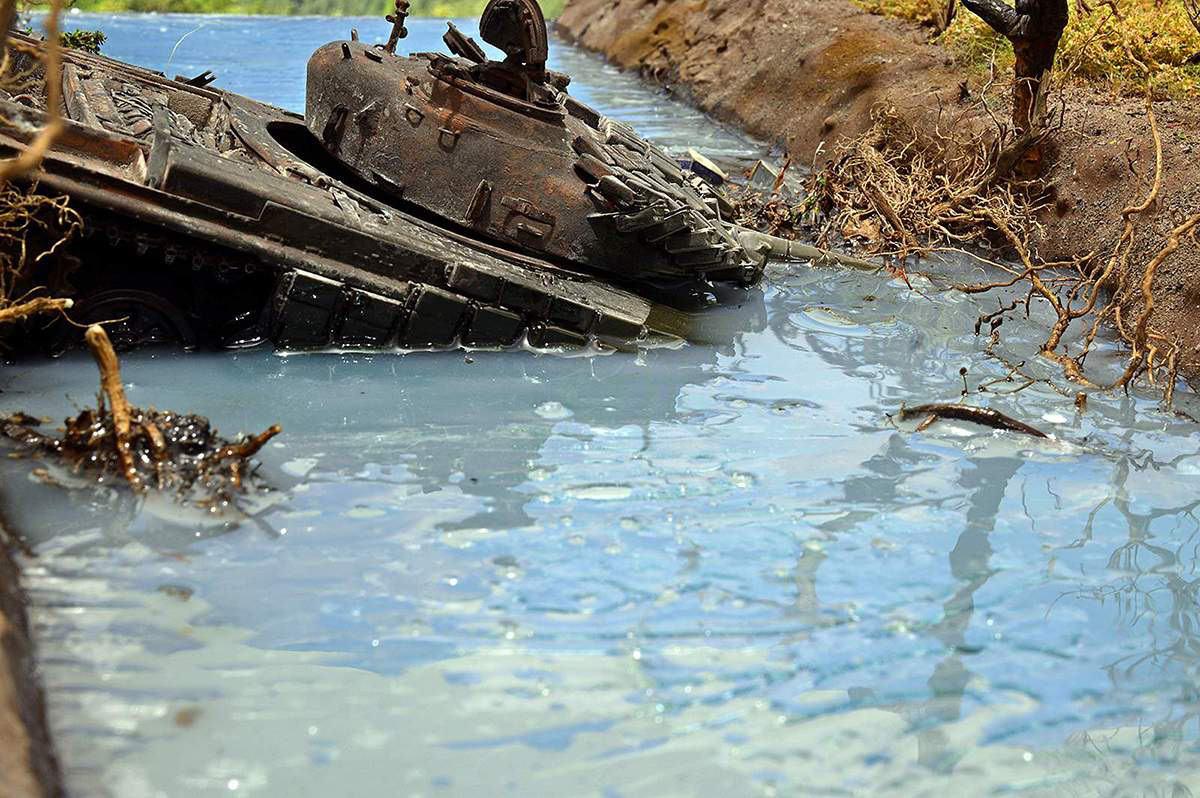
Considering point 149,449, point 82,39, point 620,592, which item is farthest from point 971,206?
point 82,39

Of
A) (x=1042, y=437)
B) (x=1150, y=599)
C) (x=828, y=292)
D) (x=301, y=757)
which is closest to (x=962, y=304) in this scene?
(x=828, y=292)

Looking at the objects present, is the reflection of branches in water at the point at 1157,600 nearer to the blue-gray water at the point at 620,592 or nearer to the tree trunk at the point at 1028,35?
the blue-gray water at the point at 620,592

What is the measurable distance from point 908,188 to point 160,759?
31.3 feet

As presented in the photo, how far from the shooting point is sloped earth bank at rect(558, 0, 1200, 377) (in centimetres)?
1044

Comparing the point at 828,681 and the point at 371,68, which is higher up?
the point at 371,68

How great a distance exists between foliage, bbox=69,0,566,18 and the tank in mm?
18317

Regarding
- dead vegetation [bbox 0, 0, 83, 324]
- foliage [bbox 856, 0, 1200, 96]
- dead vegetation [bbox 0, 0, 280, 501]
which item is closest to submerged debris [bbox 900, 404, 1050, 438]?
dead vegetation [bbox 0, 0, 280, 501]

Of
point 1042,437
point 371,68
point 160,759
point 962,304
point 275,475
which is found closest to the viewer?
point 160,759

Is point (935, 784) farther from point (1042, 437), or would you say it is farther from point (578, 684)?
point (1042, 437)

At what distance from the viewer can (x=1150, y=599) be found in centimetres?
602

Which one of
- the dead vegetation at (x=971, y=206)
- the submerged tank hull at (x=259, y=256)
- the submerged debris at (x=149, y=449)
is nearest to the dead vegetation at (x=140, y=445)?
the submerged debris at (x=149, y=449)

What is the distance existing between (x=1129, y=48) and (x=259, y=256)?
8817mm

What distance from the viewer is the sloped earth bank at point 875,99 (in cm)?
1044

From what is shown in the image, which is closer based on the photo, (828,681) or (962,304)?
(828,681)
